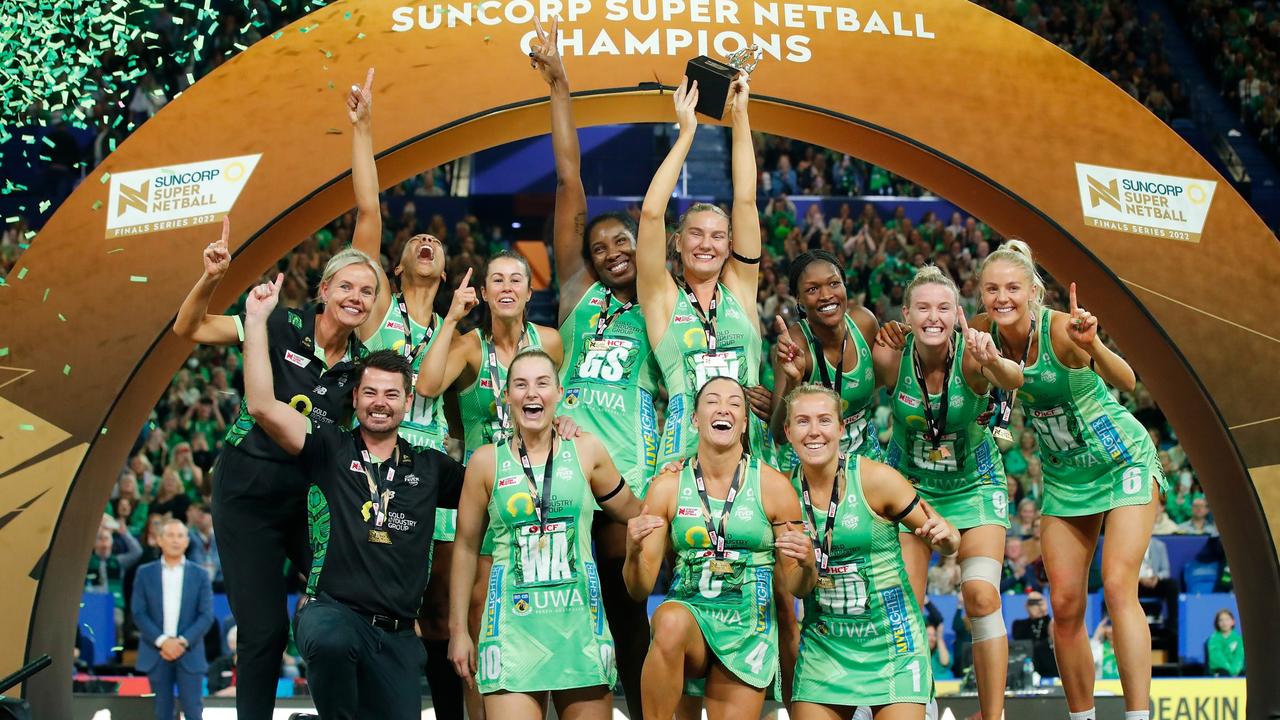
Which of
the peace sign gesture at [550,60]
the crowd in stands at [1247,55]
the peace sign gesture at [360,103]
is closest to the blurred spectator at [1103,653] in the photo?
the peace sign gesture at [550,60]

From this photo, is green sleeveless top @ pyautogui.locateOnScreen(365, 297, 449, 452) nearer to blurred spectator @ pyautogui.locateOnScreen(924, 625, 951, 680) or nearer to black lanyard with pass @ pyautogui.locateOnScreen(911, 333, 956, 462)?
black lanyard with pass @ pyautogui.locateOnScreen(911, 333, 956, 462)

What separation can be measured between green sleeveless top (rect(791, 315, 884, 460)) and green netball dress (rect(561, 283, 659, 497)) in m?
0.75

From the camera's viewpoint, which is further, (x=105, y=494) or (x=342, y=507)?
(x=105, y=494)

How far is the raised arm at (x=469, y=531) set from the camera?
5.12 m

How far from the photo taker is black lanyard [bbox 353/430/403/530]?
16.6 ft

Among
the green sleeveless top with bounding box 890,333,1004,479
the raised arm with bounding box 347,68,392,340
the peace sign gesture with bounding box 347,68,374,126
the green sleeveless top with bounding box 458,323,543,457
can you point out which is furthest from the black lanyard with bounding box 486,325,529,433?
the green sleeveless top with bounding box 890,333,1004,479

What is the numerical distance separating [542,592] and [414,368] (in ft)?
4.64

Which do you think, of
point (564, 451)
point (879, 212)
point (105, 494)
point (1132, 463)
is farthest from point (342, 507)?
point (879, 212)

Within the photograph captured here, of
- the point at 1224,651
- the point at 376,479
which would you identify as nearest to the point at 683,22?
the point at 376,479

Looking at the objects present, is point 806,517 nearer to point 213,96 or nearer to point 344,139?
point 344,139

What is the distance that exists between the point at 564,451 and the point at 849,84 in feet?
7.99

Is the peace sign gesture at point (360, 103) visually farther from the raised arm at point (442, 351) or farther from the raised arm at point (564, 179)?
the raised arm at point (442, 351)

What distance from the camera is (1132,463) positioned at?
584 centimetres

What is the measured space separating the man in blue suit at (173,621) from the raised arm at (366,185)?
3433mm
